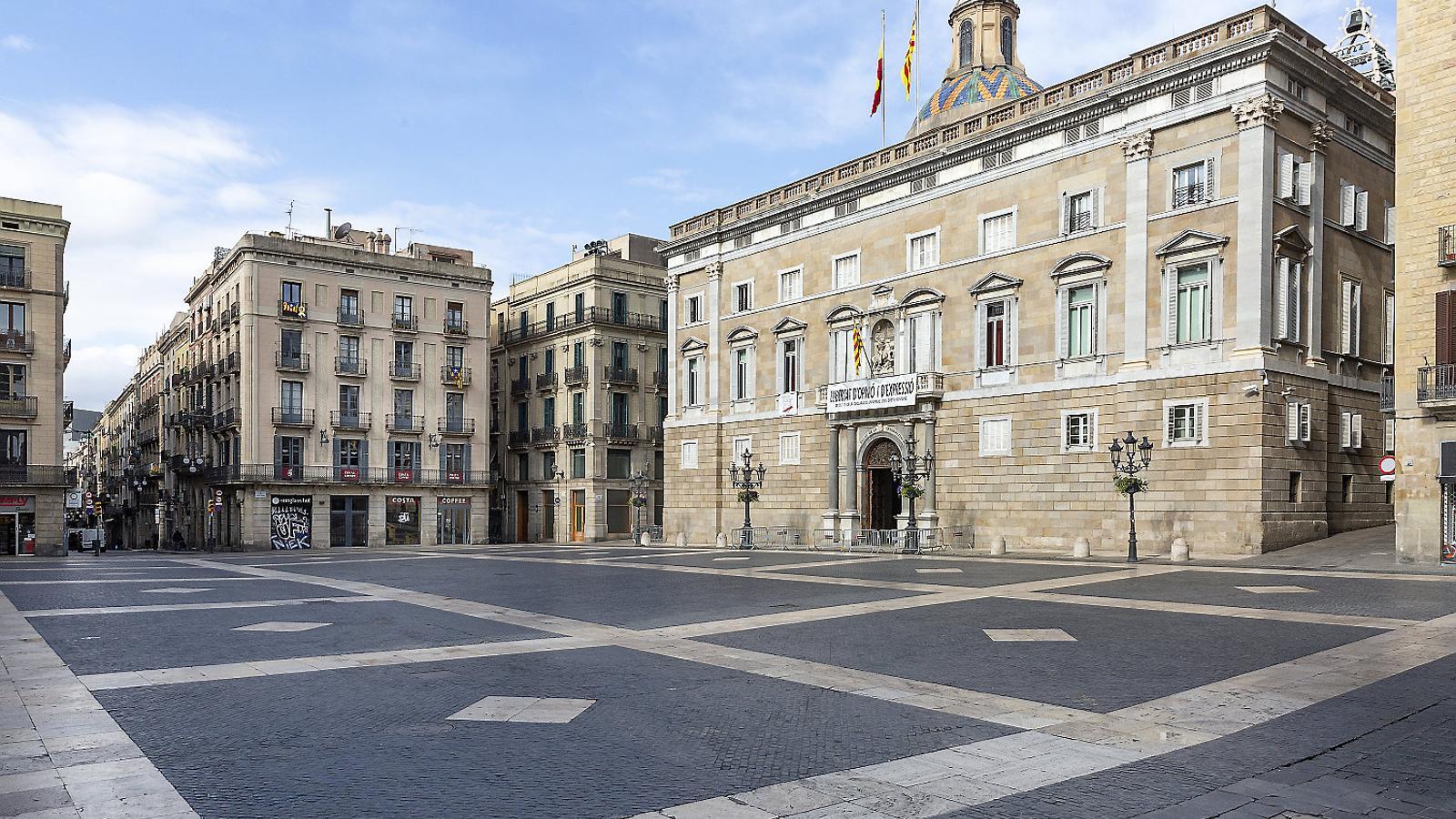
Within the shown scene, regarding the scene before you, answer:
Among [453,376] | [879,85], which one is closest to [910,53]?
[879,85]

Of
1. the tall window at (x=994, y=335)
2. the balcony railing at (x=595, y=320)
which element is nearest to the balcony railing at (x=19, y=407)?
the balcony railing at (x=595, y=320)

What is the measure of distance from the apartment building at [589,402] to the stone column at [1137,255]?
1311 inches

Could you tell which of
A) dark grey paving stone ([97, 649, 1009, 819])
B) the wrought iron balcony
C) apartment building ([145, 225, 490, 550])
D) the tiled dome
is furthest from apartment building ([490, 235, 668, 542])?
dark grey paving stone ([97, 649, 1009, 819])

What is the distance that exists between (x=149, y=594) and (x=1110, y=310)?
94.7 ft

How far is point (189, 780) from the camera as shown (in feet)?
24.1

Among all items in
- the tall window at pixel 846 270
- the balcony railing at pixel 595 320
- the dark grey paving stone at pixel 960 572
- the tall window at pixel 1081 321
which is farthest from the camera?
the balcony railing at pixel 595 320

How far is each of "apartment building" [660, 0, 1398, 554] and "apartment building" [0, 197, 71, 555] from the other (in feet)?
112

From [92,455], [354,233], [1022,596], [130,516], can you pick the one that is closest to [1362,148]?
[1022,596]

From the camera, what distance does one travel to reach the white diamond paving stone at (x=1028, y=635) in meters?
14.0

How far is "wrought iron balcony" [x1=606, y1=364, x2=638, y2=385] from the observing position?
6362 centimetres

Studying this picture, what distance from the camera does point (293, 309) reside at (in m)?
58.2

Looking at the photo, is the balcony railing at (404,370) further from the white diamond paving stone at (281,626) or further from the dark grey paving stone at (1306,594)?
the dark grey paving stone at (1306,594)

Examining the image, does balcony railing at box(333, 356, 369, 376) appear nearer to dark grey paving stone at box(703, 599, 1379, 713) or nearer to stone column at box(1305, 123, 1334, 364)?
stone column at box(1305, 123, 1334, 364)

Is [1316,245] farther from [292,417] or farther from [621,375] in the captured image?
[292,417]
